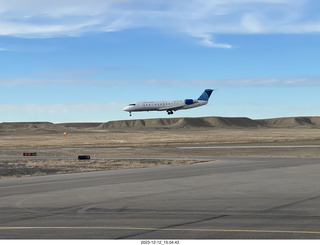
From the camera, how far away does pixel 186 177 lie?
106ft

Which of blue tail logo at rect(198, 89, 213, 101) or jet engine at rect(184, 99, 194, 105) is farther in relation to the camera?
blue tail logo at rect(198, 89, 213, 101)

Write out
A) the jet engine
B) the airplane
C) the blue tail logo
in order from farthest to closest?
1. the blue tail logo
2. the jet engine
3. the airplane

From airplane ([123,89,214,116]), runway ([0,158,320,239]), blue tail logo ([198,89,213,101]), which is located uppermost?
blue tail logo ([198,89,213,101])

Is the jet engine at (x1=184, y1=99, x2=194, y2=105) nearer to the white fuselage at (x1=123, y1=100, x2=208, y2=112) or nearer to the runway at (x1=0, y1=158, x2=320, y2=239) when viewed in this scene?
the white fuselage at (x1=123, y1=100, x2=208, y2=112)

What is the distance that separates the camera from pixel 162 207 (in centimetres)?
1873

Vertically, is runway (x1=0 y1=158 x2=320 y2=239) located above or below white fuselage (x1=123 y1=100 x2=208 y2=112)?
below

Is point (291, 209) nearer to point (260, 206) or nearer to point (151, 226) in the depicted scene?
point (260, 206)

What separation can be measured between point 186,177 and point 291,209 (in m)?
14.9

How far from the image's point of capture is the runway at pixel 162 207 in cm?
1353

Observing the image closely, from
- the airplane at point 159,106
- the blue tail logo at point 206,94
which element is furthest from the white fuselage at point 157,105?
the blue tail logo at point 206,94

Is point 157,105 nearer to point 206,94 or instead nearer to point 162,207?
point 206,94

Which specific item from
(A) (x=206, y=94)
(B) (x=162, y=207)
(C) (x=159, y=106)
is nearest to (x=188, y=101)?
(C) (x=159, y=106)

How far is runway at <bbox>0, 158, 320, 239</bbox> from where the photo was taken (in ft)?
44.4

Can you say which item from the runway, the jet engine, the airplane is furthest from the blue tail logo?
the runway
